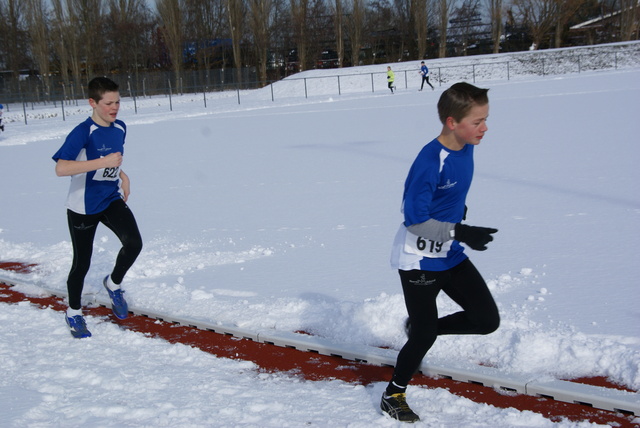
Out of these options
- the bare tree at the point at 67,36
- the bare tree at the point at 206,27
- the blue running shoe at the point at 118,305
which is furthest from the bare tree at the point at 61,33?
the blue running shoe at the point at 118,305

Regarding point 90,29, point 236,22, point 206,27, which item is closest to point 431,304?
point 236,22

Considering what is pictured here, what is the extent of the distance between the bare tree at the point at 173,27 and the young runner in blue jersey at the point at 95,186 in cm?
4857

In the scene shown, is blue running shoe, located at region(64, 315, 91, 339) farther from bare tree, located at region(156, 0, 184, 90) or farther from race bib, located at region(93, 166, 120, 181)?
bare tree, located at region(156, 0, 184, 90)

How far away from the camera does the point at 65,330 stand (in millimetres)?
4695

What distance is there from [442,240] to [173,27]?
175ft

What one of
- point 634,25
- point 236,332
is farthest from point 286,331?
point 634,25

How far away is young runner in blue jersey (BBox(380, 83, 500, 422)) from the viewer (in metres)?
2.88

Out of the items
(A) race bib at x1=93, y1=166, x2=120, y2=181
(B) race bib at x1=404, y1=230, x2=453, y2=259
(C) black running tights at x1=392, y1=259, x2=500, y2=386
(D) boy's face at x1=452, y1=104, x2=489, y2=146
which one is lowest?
(C) black running tights at x1=392, y1=259, x2=500, y2=386

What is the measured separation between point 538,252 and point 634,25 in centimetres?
5460

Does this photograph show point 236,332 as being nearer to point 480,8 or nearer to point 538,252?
point 538,252

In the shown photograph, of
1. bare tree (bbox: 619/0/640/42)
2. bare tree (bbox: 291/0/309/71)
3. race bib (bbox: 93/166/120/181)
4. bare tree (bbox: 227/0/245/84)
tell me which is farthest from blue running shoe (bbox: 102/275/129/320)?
bare tree (bbox: 619/0/640/42)

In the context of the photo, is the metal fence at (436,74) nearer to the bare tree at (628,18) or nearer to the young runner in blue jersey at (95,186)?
the bare tree at (628,18)

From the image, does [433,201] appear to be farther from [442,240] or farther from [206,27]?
[206,27]

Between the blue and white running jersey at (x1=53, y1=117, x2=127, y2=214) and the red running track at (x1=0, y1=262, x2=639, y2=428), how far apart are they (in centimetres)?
91
